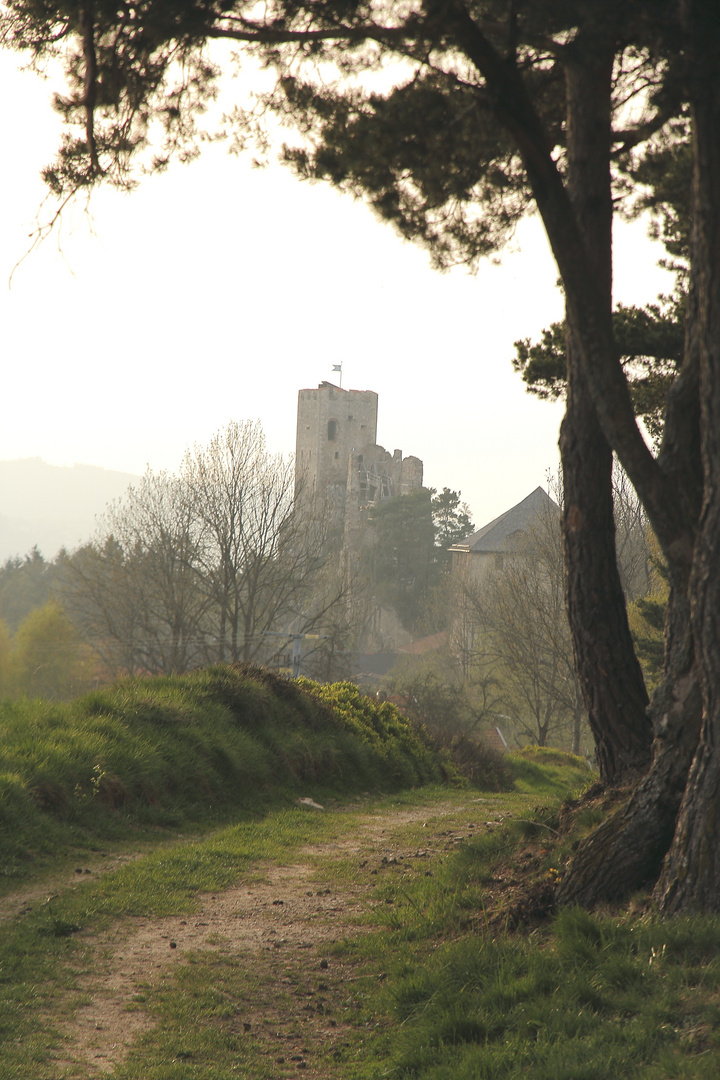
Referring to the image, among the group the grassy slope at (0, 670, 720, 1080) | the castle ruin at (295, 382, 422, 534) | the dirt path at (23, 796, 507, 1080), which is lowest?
the dirt path at (23, 796, 507, 1080)

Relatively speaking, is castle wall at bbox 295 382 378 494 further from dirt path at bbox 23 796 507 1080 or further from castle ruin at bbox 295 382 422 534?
dirt path at bbox 23 796 507 1080

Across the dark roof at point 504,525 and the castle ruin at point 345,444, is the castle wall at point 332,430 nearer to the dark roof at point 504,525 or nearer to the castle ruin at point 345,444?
the castle ruin at point 345,444

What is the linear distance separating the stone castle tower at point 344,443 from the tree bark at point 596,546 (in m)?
52.0

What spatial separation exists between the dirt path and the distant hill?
132 meters

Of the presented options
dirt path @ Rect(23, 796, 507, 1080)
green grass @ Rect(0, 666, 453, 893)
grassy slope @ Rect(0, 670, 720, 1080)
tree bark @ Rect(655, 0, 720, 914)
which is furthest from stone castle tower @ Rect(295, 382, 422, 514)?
tree bark @ Rect(655, 0, 720, 914)

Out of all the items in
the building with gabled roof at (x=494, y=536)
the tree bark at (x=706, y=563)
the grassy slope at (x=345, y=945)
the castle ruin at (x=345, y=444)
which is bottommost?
the grassy slope at (x=345, y=945)

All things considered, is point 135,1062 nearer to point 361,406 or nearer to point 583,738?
point 583,738

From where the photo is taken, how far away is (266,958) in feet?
14.0

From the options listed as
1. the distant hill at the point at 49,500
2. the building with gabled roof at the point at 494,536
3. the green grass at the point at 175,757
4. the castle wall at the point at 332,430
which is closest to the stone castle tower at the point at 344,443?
the castle wall at the point at 332,430

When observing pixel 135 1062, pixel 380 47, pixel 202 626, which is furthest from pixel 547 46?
pixel 202 626

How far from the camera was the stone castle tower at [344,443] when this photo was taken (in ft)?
188

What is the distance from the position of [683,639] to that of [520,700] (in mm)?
25954

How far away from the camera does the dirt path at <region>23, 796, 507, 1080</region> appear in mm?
3295

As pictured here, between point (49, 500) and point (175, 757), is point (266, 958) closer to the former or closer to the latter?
point (175, 757)
